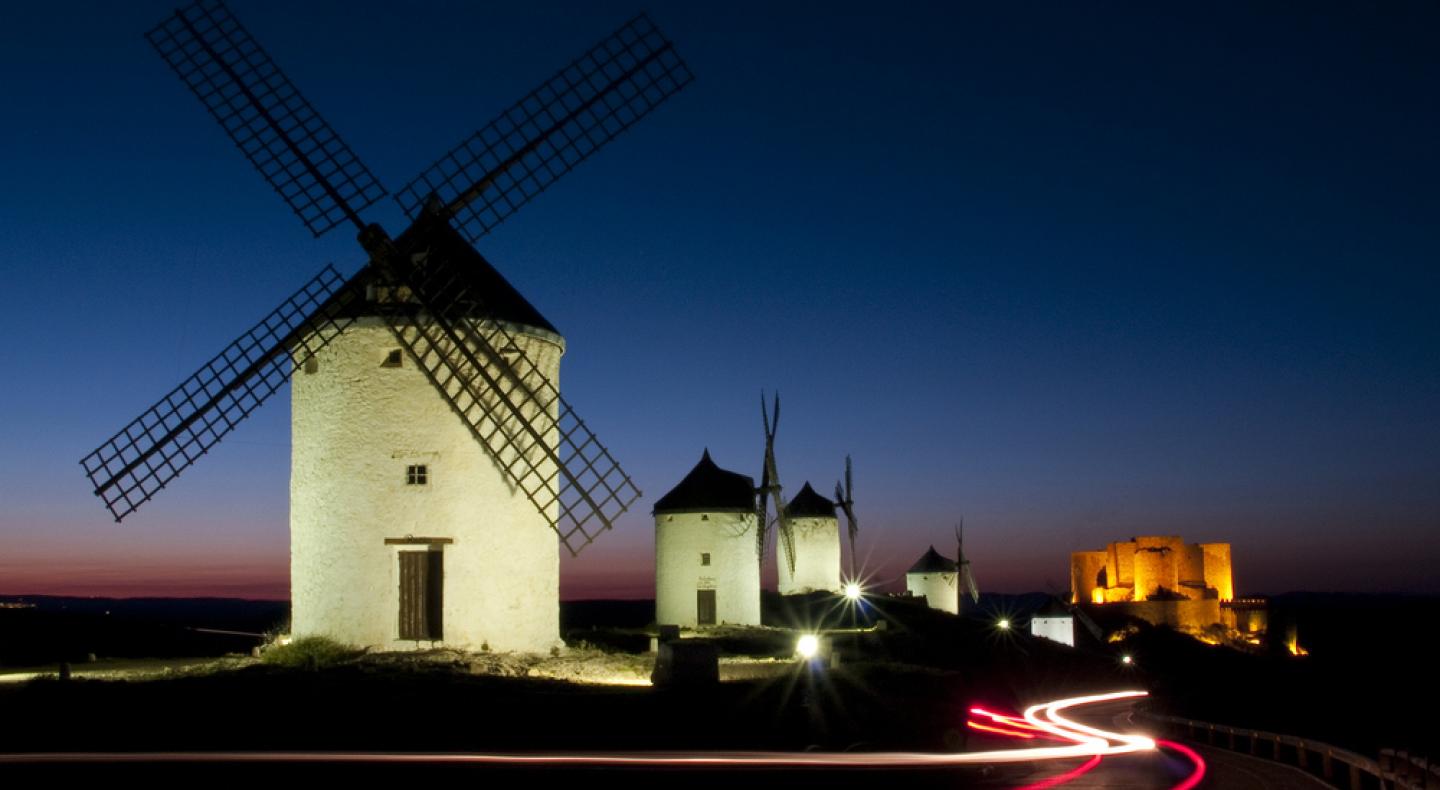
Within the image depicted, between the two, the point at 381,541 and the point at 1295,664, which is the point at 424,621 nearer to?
the point at 381,541

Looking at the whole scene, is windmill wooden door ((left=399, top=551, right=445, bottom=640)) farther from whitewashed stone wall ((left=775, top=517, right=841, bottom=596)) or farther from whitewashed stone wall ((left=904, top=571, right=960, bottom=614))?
whitewashed stone wall ((left=904, top=571, right=960, bottom=614))

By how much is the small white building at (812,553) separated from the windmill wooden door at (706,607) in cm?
1206

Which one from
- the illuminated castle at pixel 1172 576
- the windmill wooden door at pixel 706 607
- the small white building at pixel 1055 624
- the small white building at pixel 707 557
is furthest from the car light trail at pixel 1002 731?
the illuminated castle at pixel 1172 576

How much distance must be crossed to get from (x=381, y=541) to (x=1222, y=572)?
2714 inches

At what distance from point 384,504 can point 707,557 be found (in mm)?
20773

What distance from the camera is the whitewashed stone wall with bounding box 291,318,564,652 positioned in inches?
837

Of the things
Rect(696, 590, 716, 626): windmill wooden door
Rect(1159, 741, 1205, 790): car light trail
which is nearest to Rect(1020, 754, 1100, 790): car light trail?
Rect(1159, 741, 1205, 790): car light trail

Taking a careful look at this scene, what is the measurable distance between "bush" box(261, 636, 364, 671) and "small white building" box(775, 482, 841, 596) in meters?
32.8

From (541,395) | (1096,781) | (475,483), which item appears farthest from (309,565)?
(1096,781)

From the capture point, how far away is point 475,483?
21.6 meters

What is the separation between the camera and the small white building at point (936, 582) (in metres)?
66.6

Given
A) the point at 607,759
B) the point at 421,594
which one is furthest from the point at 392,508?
the point at 607,759

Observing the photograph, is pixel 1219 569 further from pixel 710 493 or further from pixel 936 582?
pixel 710 493

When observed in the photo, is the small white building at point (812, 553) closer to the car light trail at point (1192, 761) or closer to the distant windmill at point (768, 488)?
the distant windmill at point (768, 488)
